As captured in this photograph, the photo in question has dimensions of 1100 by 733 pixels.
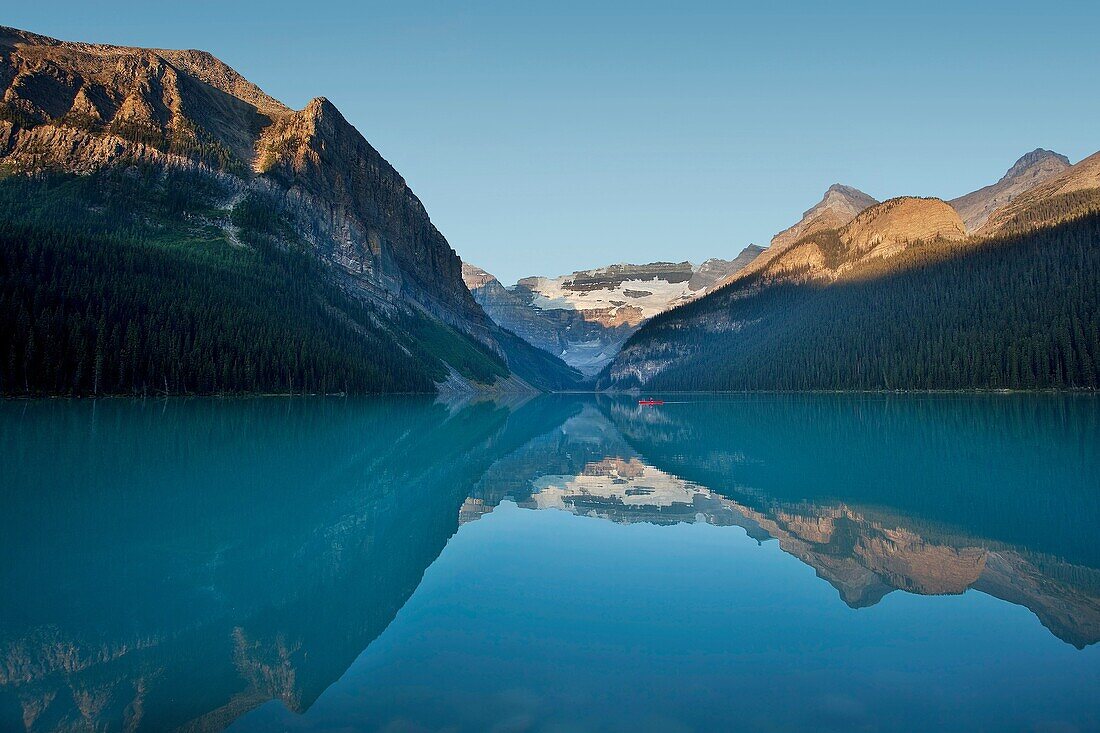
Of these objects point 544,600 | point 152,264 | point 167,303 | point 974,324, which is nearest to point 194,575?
point 544,600

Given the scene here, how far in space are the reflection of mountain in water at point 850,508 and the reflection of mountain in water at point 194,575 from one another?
5.40 meters

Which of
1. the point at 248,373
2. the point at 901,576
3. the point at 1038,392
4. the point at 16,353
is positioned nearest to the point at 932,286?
the point at 1038,392

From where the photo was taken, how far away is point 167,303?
106 m

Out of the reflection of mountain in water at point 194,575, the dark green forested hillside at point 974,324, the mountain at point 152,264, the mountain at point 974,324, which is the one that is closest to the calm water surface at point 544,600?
the reflection of mountain in water at point 194,575

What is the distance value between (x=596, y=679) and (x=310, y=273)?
183 metres

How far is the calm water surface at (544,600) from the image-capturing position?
876 centimetres

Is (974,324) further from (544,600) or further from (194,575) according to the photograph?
(194,575)

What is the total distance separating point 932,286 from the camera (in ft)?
555

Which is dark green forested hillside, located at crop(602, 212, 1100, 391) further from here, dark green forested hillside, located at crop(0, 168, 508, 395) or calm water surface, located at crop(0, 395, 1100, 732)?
dark green forested hillside, located at crop(0, 168, 508, 395)

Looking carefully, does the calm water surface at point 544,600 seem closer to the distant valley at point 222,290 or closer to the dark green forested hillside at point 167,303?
the dark green forested hillside at point 167,303

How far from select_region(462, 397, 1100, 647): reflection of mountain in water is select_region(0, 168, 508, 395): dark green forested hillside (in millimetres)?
73373

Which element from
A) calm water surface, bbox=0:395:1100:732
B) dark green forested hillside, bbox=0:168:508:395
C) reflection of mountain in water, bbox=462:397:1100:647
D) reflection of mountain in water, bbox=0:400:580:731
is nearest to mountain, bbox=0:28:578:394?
dark green forested hillside, bbox=0:168:508:395

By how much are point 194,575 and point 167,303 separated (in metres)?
108

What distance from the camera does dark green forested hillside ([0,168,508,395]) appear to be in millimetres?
85812
